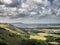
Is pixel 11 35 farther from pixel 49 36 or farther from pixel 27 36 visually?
pixel 49 36

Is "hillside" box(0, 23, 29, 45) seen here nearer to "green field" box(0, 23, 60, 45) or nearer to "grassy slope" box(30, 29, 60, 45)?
"green field" box(0, 23, 60, 45)

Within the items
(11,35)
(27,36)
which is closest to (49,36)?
(27,36)

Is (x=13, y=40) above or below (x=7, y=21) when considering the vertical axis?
below

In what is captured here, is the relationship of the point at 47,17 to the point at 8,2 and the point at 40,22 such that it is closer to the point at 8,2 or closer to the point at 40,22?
the point at 40,22

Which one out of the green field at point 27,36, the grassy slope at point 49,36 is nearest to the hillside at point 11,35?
the green field at point 27,36

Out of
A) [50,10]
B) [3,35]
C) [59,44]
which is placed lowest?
[59,44]

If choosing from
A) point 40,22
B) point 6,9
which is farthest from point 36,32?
point 6,9

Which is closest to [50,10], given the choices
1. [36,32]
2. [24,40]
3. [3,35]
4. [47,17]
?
[47,17]

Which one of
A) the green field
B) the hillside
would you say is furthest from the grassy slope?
the hillside

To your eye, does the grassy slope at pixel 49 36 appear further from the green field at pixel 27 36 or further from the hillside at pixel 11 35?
the hillside at pixel 11 35

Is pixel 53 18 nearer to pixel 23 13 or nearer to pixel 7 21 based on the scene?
pixel 23 13
